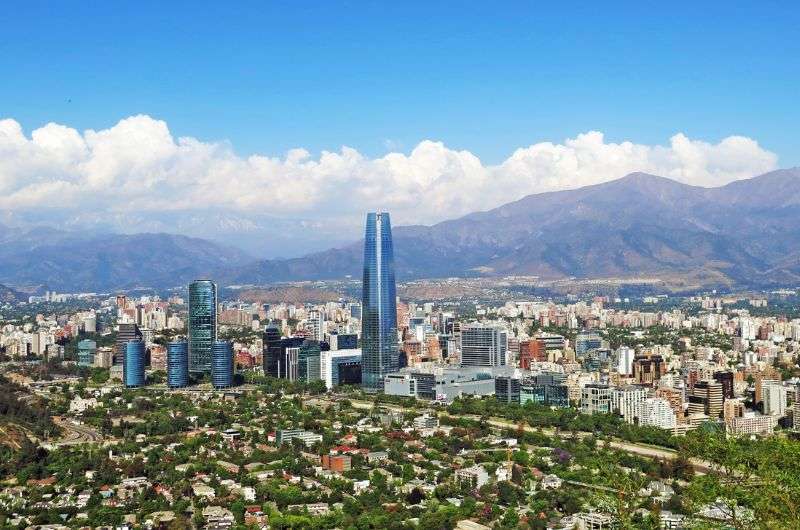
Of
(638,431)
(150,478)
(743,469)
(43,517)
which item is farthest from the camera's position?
(638,431)

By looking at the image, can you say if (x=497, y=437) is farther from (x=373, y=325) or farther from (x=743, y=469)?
(x=743, y=469)

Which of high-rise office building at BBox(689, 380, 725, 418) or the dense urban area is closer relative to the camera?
the dense urban area

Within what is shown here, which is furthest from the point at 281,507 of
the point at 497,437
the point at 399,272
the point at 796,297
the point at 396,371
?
the point at 399,272

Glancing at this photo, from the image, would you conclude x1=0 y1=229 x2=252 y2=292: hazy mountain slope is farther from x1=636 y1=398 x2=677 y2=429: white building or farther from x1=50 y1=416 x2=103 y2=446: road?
x1=636 y1=398 x2=677 y2=429: white building

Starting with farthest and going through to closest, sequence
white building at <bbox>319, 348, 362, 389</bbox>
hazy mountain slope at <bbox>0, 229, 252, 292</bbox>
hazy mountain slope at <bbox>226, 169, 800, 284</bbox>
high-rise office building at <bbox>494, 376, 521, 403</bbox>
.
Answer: hazy mountain slope at <bbox>0, 229, 252, 292</bbox> → hazy mountain slope at <bbox>226, 169, 800, 284</bbox> → white building at <bbox>319, 348, 362, 389</bbox> → high-rise office building at <bbox>494, 376, 521, 403</bbox>

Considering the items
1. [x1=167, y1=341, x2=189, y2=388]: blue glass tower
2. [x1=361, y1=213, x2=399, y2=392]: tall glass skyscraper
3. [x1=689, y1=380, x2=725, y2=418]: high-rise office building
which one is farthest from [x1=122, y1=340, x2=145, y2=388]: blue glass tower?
[x1=689, y1=380, x2=725, y2=418]: high-rise office building

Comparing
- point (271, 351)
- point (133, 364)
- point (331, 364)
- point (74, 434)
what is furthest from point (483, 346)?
point (74, 434)
